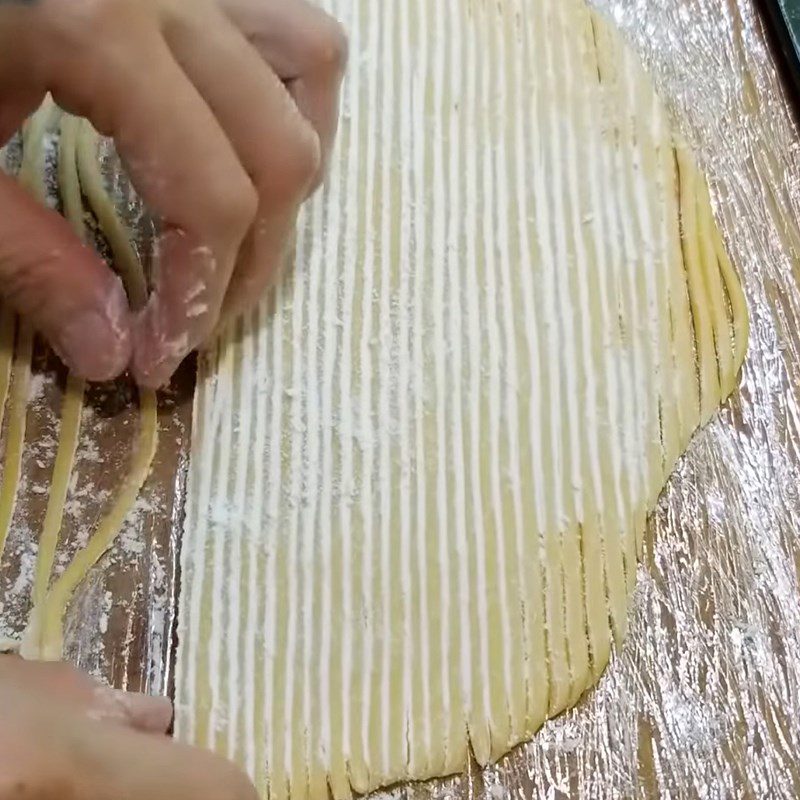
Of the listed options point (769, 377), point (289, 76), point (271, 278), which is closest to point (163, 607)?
point (271, 278)

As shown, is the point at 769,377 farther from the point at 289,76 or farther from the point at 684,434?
the point at 289,76

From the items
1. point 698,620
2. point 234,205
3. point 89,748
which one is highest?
point 234,205

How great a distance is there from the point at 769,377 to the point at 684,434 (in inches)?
3.9

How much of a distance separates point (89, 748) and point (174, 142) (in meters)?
0.32

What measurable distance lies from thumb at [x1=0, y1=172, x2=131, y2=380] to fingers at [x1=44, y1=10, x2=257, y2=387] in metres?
0.04

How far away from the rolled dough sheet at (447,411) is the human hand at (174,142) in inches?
3.4

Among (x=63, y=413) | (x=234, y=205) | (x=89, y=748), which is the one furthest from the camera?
(x=63, y=413)

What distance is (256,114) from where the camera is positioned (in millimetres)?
538

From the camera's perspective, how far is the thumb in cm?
56

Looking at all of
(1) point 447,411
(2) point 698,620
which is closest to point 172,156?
(1) point 447,411

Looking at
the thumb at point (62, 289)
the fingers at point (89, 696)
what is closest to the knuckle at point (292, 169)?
the thumb at point (62, 289)

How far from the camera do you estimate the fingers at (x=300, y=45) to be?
1.91 ft

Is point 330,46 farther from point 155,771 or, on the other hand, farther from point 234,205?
point 155,771

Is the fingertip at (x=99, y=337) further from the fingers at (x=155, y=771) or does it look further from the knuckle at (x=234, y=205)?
the fingers at (x=155, y=771)
